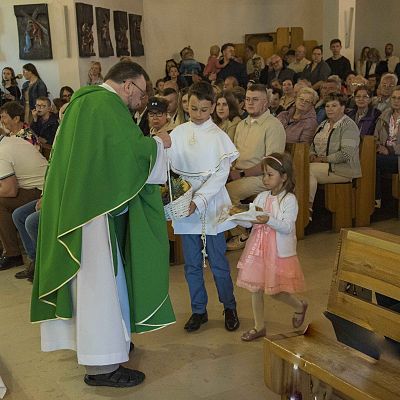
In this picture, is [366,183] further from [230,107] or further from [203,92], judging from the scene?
[203,92]

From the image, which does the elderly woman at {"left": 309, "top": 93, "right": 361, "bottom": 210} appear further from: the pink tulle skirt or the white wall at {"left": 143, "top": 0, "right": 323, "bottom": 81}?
the white wall at {"left": 143, "top": 0, "right": 323, "bottom": 81}

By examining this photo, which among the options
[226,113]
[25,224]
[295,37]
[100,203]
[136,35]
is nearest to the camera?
[100,203]

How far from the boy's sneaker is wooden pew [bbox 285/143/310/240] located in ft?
1.74

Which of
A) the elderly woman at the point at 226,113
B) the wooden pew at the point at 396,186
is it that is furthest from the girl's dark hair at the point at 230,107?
the wooden pew at the point at 396,186

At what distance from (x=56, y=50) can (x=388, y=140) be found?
572cm

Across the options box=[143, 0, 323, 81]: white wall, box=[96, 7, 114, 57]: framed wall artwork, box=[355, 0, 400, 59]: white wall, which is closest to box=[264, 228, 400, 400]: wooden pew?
box=[96, 7, 114, 57]: framed wall artwork

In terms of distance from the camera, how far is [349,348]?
2570 mm

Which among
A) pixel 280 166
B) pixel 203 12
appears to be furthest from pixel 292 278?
pixel 203 12

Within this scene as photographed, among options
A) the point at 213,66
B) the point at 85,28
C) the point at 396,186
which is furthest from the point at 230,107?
the point at 213,66

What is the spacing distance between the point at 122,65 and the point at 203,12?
10947 millimetres

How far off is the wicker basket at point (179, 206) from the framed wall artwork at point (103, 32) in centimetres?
754

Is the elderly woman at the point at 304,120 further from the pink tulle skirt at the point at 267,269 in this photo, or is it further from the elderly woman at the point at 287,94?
the pink tulle skirt at the point at 267,269

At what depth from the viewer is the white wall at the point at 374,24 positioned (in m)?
15.5

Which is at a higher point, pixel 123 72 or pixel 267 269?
pixel 123 72
